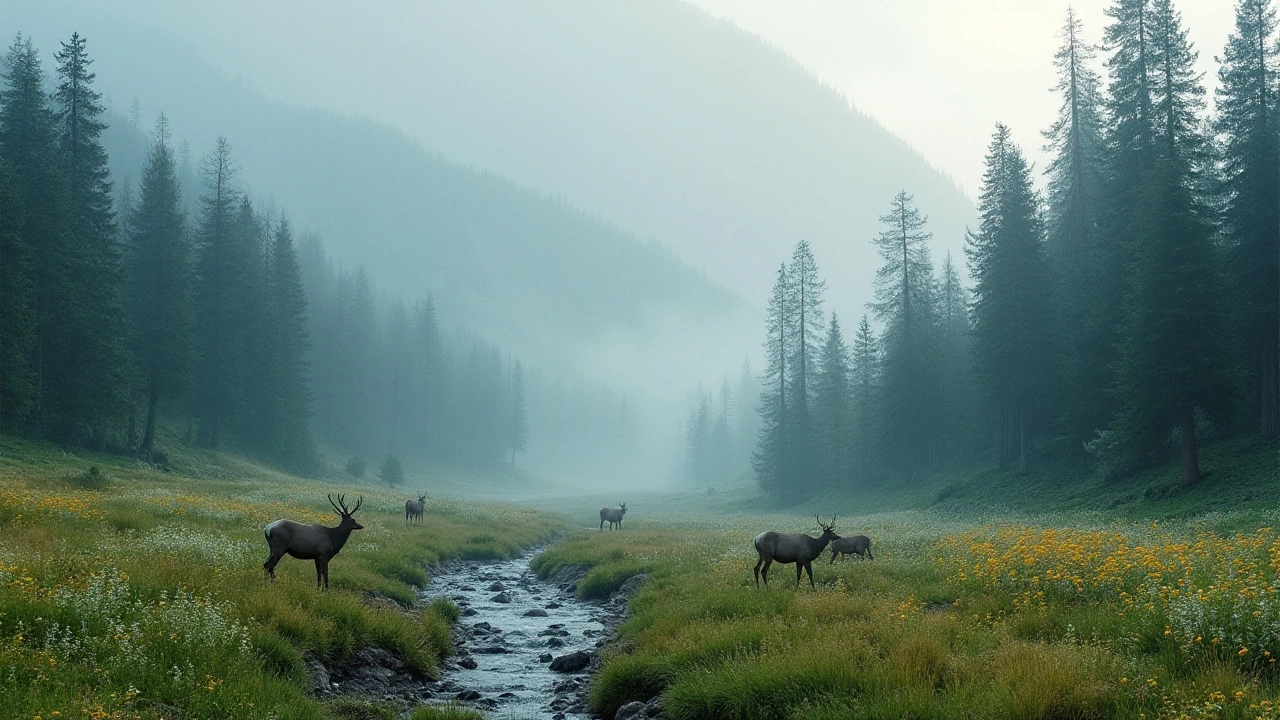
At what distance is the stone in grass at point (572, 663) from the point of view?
42.9 feet

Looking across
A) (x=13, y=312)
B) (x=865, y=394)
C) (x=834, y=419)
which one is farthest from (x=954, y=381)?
(x=13, y=312)

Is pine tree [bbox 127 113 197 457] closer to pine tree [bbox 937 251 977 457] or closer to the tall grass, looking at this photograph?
the tall grass

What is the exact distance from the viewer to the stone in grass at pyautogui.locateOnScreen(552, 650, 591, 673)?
1307 cm

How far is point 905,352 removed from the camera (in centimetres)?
5384

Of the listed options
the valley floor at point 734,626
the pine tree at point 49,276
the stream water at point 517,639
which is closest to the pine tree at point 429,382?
the pine tree at point 49,276

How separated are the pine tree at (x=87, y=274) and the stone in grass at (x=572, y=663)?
124ft

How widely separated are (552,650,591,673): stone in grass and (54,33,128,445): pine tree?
3786cm

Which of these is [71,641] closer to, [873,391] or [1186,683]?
[1186,683]

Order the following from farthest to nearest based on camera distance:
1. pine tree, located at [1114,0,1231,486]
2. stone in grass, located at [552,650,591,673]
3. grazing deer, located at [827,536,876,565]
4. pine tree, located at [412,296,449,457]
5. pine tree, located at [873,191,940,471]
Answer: pine tree, located at [412,296,449,457] → pine tree, located at [873,191,940,471] → pine tree, located at [1114,0,1231,486] → grazing deer, located at [827,536,876,565] → stone in grass, located at [552,650,591,673]

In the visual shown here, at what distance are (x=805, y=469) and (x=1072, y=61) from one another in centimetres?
3653

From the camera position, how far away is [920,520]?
36375 mm

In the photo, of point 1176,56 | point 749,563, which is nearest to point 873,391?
point 1176,56

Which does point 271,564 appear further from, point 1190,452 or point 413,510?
point 1190,452

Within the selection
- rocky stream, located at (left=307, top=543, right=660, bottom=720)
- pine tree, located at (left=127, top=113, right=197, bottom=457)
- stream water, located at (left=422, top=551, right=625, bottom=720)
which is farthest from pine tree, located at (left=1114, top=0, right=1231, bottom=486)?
pine tree, located at (left=127, top=113, right=197, bottom=457)
